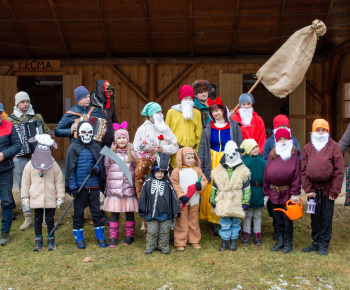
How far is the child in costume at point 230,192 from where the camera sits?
4.80 meters

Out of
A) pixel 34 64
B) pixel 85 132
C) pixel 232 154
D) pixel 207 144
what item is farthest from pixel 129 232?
pixel 34 64

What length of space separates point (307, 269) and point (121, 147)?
8.06 feet

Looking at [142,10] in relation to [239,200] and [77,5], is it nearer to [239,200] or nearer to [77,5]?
[77,5]

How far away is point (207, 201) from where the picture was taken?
545 centimetres

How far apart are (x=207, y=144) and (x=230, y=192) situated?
0.72m

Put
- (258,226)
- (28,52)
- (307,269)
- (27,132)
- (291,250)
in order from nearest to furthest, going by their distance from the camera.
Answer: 1. (307,269)
2. (291,250)
3. (258,226)
4. (27,132)
5. (28,52)

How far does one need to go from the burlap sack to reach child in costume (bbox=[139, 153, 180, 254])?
7.81ft

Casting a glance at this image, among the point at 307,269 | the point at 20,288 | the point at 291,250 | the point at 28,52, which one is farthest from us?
the point at 28,52

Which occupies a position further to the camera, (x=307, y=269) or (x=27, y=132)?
(x=27, y=132)

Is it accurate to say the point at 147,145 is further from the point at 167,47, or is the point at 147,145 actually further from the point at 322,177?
the point at 167,47

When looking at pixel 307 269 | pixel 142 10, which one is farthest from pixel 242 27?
pixel 307 269

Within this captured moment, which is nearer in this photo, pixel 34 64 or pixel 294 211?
pixel 294 211

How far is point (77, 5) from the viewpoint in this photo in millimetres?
9289

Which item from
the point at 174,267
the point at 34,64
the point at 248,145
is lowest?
the point at 174,267
